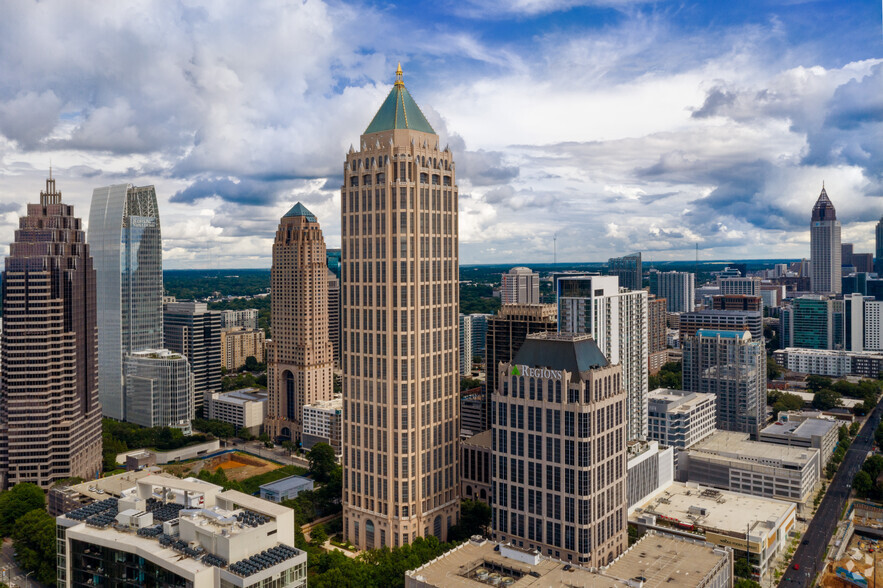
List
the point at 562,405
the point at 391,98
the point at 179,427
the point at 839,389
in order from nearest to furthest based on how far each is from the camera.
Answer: the point at 562,405, the point at 391,98, the point at 179,427, the point at 839,389

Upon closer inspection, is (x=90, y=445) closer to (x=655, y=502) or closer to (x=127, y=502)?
(x=127, y=502)

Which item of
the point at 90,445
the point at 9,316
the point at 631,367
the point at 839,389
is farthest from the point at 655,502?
the point at 839,389

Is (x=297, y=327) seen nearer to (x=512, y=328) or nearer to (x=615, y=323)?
(x=512, y=328)

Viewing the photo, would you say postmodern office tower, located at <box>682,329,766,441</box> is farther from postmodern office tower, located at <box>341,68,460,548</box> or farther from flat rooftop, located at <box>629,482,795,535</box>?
postmodern office tower, located at <box>341,68,460,548</box>

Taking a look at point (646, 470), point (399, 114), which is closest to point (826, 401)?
point (646, 470)

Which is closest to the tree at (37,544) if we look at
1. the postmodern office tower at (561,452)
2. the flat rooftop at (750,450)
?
the postmodern office tower at (561,452)

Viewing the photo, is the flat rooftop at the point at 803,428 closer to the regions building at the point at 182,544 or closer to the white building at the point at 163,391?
the regions building at the point at 182,544
